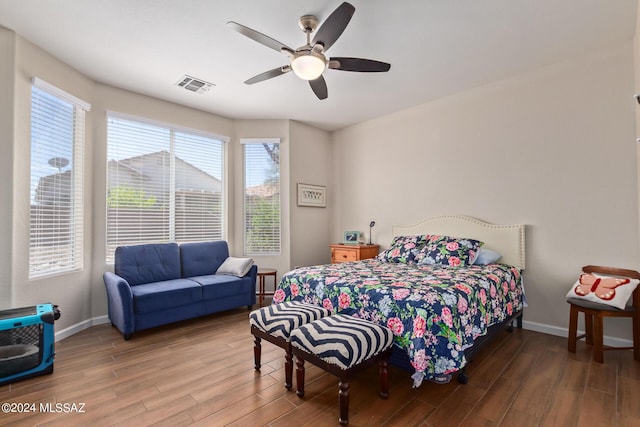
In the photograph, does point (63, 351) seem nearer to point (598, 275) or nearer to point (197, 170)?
point (197, 170)

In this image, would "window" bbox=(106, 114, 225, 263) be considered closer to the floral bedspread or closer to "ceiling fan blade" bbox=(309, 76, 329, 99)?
the floral bedspread

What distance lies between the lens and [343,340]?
1862 mm

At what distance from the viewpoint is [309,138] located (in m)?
5.31

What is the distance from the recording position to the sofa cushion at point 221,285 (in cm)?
373

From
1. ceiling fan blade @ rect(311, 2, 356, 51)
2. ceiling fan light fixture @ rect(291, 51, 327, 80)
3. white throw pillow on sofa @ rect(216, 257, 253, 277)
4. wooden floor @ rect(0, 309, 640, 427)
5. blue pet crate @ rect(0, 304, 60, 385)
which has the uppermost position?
ceiling fan blade @ rect(311, 2, 356, 51)

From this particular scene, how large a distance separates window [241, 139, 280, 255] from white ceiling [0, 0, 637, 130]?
Answer: 1251mm

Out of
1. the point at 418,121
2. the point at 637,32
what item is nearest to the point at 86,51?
the point at 418,121

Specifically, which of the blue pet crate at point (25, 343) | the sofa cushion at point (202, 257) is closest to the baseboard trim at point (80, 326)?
the blue pet crate at point (25, 343)

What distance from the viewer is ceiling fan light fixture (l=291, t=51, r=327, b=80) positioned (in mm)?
2328

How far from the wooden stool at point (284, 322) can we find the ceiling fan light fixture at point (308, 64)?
74.5 inches

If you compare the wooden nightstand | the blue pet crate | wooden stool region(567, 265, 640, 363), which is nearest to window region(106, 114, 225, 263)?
the blue pet crate

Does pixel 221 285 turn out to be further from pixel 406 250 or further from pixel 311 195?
pixel 406 250

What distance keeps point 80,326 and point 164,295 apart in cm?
104

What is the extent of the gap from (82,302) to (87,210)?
41.4 inches
